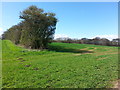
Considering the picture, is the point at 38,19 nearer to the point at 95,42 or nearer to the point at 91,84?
the point at 91,84

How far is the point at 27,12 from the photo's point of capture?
17.2 meters

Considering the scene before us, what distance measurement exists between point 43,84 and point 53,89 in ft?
1.85

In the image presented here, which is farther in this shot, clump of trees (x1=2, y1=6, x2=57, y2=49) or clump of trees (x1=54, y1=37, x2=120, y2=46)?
clump of trees (x1=54, y1=37, x2=120, y2=46)

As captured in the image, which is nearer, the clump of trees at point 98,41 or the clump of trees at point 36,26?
the clump of trees at point 36,26

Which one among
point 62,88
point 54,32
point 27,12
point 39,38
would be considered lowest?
point 62,88

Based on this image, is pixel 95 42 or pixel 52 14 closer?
pixel 52 14

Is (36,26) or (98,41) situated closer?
(36,26)

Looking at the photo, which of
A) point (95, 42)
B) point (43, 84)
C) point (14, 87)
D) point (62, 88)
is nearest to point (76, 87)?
point (62, 88)

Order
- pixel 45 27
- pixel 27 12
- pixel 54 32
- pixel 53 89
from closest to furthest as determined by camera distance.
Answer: pixel 53 89 < pixel 27 12 < pixel 45 27 < pixel 54 32

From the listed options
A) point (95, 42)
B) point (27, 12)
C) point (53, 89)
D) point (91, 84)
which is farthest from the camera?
point (95, 42)

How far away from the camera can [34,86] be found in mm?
3672

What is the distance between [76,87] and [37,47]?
16261 mm

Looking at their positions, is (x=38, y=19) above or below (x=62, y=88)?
above

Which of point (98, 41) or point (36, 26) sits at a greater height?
point (36, 26)
